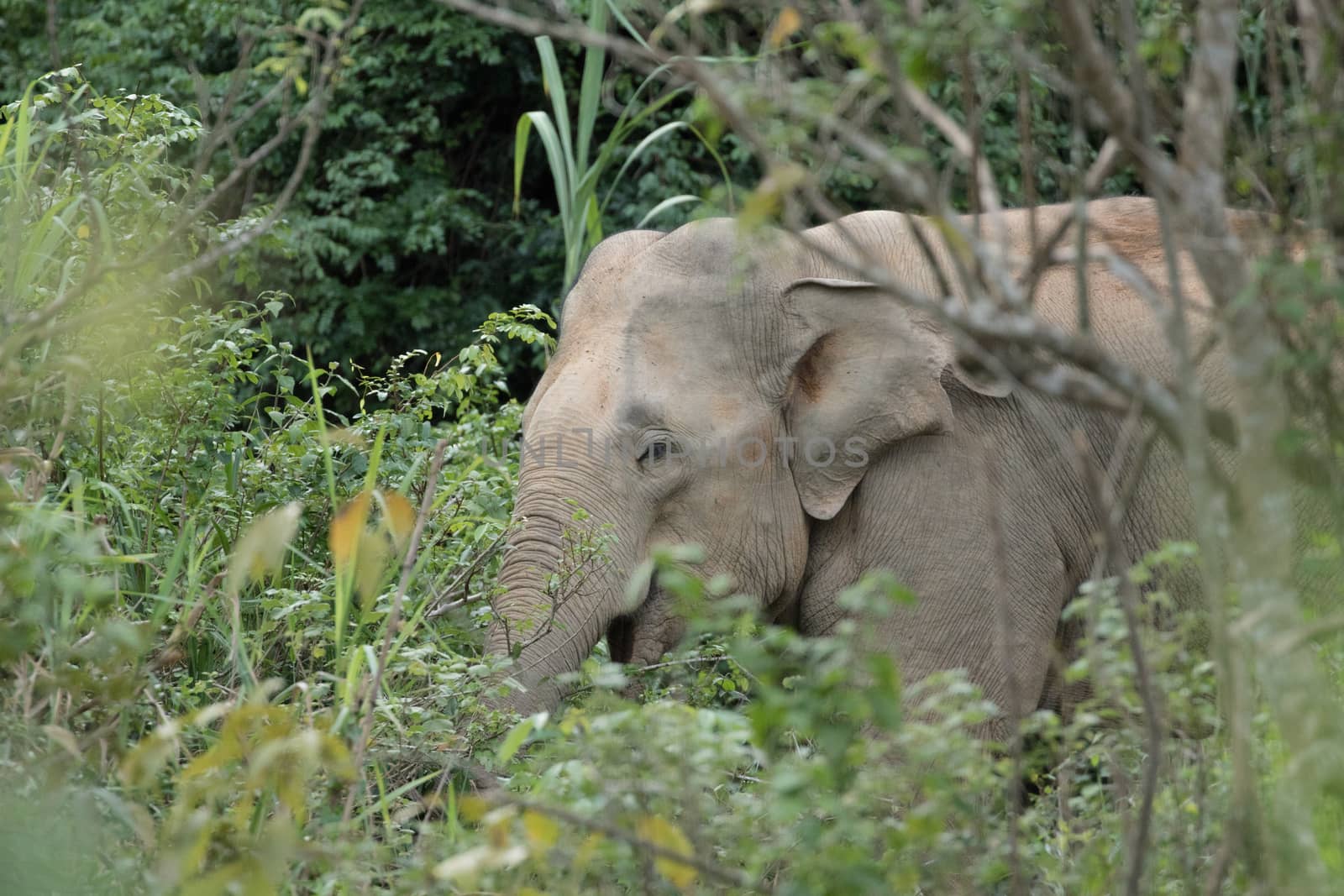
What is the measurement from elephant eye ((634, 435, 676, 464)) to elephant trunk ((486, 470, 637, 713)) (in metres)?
0.14

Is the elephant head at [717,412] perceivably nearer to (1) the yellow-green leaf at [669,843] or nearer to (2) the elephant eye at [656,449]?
(2) the elephant eye at [656,449]

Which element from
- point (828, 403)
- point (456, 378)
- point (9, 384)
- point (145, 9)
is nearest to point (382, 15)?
point (145, 9)

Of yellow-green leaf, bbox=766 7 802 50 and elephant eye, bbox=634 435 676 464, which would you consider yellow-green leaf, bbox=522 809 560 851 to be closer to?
yellow-green leaf, bbox=766 7 802 50

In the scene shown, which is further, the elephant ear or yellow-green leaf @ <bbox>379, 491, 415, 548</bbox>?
the elephant ear

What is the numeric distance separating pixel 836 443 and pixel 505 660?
1143mm

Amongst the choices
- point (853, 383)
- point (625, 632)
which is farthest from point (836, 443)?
point (625, 632)

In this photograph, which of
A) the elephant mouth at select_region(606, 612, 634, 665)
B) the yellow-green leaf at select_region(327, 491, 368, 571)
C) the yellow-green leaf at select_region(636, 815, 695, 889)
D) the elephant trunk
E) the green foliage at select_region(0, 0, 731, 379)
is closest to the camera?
the yellow-green leaf at select_region(636, 815, 695, 889)

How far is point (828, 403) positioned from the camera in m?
4.00

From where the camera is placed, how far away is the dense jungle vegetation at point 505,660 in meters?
1.96

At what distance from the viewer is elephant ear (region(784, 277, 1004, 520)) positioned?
3.95m

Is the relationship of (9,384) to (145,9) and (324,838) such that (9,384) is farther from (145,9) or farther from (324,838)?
(145,9)

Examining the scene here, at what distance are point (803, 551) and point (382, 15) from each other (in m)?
5.74

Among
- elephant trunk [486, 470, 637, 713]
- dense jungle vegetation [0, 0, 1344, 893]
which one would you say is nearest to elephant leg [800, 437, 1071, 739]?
dense jungle vegetation [0, 0, 1344, 893]

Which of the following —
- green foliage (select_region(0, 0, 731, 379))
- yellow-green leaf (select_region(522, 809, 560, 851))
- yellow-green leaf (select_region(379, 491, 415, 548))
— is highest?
yellow-green leaf (select_region(379, 491, 415, 548))
